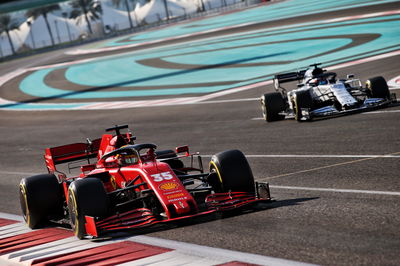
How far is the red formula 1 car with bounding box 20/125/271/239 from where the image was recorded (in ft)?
29.5

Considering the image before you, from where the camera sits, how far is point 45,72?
5297 cm

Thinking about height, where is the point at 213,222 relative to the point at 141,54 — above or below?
below

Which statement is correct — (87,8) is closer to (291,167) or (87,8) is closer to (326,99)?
(326,99)

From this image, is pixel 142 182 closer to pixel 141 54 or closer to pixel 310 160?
pixel 310 160

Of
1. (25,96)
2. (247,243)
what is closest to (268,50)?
(25,96)

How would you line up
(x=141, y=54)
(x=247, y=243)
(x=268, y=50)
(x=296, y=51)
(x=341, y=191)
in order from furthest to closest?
(x=141, y=54)
(x=268, y=50)
(x=296, y=51)
(x=341, y=191)
(x=247, y=243)

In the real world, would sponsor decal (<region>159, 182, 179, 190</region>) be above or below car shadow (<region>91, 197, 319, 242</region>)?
above

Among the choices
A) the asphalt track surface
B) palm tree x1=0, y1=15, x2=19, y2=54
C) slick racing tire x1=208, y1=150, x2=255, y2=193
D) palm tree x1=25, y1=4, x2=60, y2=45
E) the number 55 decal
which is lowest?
the asphalt track surface

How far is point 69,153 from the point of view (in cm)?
1253

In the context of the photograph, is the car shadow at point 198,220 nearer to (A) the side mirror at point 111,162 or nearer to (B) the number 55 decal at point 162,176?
(B) the number 55 decal at point 162,176

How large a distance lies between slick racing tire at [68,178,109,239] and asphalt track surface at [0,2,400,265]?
29.1 inches

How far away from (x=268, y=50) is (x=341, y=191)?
3018 cm

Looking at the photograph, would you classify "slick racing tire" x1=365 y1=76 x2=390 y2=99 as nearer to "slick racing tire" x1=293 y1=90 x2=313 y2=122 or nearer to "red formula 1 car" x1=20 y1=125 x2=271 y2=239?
"slick racing tire" x1=293 y1=90 x2=313 y2=122

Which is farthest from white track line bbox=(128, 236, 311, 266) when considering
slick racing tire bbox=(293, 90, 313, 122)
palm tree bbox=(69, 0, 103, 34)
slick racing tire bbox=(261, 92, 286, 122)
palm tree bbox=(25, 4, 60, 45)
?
palm tree bbox=(69, 0, 103, 34)
